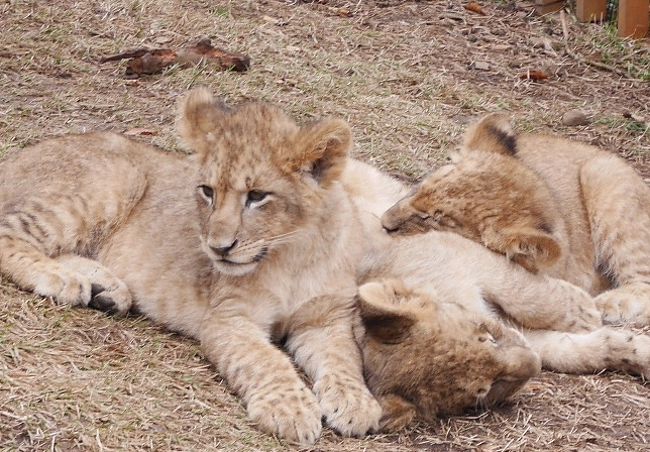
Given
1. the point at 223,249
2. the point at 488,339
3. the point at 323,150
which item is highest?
the point at 323,150

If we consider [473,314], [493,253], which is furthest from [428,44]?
[473,314]

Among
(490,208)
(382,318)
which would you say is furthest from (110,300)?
(490,208)

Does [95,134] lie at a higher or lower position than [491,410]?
higher

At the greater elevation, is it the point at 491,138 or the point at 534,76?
the point at 491,138

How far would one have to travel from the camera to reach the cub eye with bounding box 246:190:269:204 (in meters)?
4.48

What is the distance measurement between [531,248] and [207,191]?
136 centimetres

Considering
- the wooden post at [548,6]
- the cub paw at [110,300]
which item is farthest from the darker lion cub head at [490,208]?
the wooden post at [548,6]

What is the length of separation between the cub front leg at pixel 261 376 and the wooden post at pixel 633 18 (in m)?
5.34

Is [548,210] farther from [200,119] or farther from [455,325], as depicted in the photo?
[200,119]

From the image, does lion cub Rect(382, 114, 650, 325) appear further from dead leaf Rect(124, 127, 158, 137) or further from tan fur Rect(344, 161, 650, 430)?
dead leaf Rect(124, 127, 158, 137)

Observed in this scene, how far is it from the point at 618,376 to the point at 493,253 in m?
0.71

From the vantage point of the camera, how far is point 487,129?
5.63 metres

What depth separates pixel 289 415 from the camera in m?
4.09

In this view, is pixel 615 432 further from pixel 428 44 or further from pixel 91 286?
pixel 428 44
